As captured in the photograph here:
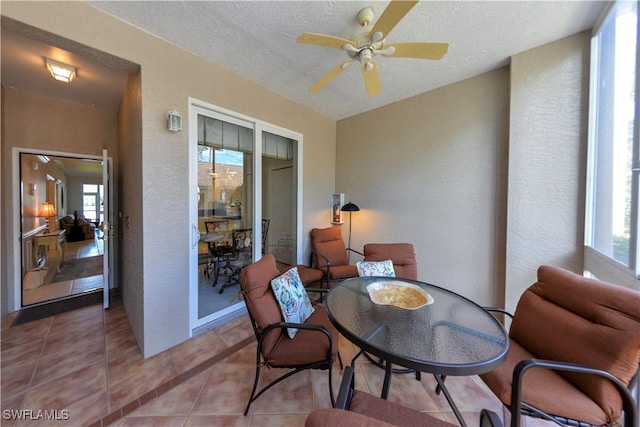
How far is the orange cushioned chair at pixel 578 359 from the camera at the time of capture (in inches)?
40.6

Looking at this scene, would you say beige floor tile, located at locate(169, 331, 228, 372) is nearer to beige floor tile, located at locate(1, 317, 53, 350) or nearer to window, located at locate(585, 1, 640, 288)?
beige floor tile, located at locate(1, 317, 53, 350)

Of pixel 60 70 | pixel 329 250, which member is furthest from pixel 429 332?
pixel 60 70

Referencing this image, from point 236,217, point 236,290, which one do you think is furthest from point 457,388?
point 236,217

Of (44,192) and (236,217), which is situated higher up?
(44,192)

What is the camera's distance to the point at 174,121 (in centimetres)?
205

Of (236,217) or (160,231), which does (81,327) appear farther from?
(236,217)

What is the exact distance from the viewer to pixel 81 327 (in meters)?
2.46

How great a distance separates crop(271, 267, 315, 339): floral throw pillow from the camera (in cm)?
165

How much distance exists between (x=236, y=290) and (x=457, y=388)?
2601mm

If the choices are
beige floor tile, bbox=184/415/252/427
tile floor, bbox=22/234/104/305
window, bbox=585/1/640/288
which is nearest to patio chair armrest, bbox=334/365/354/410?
beige floor tile, bbox=184/415/252/427

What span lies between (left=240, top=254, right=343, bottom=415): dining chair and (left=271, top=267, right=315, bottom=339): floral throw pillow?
45 mm

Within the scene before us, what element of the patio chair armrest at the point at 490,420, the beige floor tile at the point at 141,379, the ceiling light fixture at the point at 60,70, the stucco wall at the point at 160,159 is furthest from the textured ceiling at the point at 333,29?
the beige floor tile at the point at 141,379

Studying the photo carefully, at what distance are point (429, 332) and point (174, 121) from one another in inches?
103

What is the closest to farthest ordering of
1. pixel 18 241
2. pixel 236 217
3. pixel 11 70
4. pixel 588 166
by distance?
pixel 588 166 < pixel 11 70 < pixel 18 241 < pixel 236 217
